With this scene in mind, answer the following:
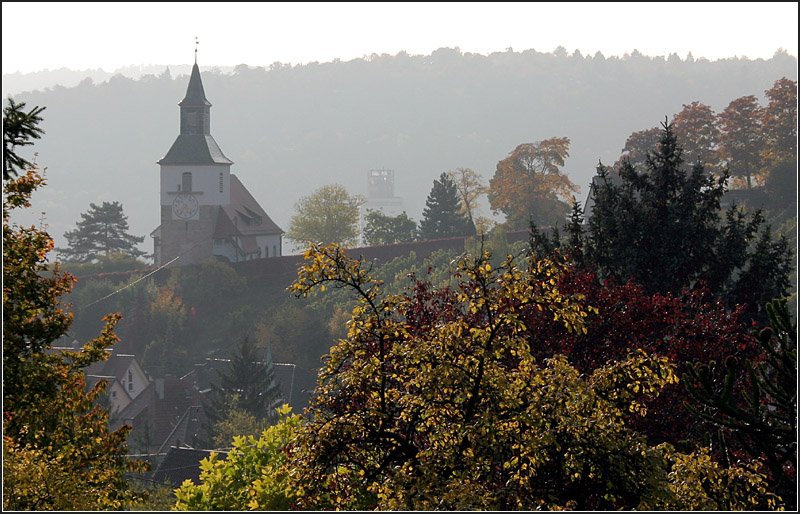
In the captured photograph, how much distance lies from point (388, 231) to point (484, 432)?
3376 inches

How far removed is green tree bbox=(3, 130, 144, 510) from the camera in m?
13.5

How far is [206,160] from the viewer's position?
93.8m

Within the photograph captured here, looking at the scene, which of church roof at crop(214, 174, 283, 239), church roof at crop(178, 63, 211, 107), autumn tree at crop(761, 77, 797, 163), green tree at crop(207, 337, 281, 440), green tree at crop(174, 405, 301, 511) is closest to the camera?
green tree at crop(174, 405, 301, 511)

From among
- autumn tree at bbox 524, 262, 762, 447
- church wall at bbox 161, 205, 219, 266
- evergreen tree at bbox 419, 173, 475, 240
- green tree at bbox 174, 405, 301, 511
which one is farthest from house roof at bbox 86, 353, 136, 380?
green tree at bbox 174, 405, 301, 511

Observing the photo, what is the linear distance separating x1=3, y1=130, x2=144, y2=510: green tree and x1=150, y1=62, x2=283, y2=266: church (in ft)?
246

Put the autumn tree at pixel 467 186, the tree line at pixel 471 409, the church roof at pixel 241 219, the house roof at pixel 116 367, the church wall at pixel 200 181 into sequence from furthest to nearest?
the church wall at pixel 200 181 < the church roof at pixel 241 219 < the autumn tree at pixel 467 186 < the house roof at pixel 116 367 < the tree line at pixel 471 409

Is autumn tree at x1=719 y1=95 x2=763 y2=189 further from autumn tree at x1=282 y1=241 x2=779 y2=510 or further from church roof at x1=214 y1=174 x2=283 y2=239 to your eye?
autumn tree at x1=282 y1=241 x2=779 y2=510

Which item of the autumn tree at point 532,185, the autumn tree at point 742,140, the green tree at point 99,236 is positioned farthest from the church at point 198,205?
the autumn tree at point 742,140

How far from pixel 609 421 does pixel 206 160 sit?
86.1 metres

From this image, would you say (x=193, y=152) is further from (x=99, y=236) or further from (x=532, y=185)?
(x=532, y=185)

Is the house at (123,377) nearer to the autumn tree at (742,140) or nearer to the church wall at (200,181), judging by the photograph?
the church wall at (200,181)

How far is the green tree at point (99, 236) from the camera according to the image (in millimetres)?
102750

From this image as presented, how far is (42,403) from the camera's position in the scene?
15.3 meters

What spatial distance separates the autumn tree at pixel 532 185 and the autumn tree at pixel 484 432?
66.4 metres
